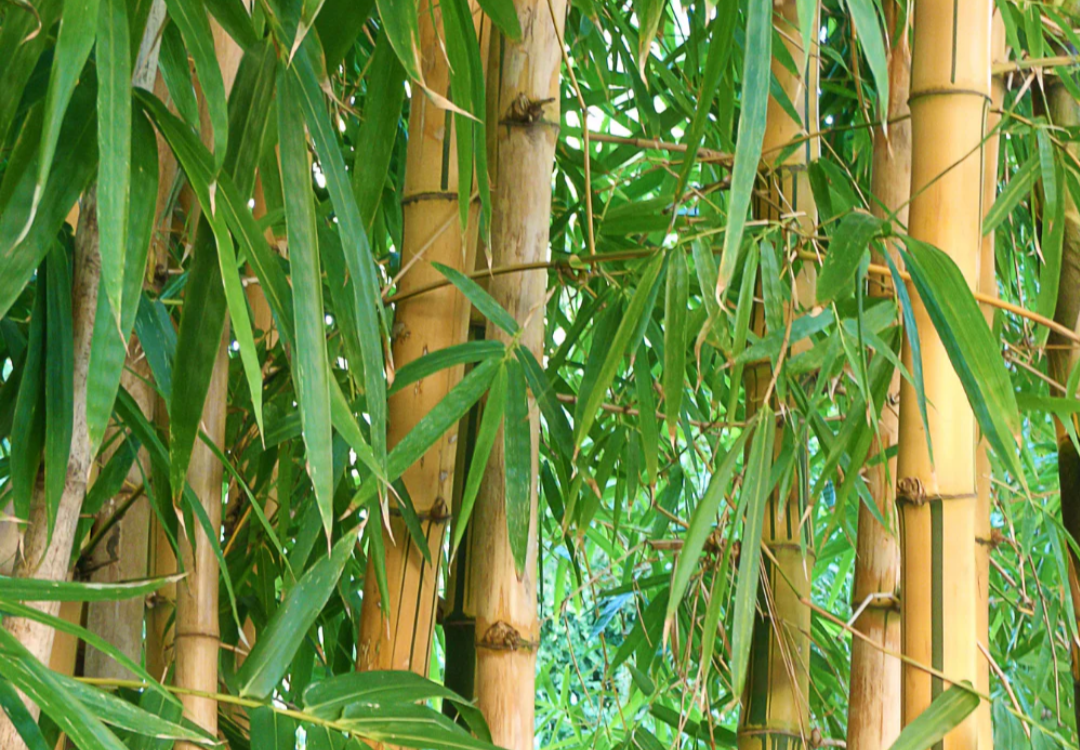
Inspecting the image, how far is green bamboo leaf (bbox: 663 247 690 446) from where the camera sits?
2.38 ft

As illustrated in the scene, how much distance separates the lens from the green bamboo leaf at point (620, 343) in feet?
2.23

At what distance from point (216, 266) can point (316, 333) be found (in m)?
0.09

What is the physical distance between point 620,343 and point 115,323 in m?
0.29

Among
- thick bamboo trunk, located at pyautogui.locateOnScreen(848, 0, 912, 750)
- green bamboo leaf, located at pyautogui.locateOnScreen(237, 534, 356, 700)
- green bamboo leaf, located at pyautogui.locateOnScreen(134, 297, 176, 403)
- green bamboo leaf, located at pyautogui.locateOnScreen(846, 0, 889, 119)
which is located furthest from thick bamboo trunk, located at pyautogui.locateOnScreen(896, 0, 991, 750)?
green bamboo leaf, located at pyautogui.locateOnScreen(134, 297, 176, 403)

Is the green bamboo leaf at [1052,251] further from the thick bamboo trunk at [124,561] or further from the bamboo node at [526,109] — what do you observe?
the thick bamboo trunk at [124,561]

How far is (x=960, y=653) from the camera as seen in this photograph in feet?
2.04

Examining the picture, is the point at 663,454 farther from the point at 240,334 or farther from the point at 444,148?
the point at 240,334

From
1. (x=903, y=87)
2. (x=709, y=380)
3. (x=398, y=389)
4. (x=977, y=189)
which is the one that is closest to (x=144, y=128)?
(x=398, y=389)

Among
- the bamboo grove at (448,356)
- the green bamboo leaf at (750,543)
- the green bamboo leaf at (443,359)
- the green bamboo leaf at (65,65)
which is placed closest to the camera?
the green bamboo leaf at (65,65)

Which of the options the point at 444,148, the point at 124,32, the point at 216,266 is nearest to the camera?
the point at 124,32

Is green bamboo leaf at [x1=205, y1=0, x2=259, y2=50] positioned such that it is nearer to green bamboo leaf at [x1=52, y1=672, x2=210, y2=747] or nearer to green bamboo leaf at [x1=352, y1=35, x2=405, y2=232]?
green bamboo leaf at [x1=352, y1=35, x2=405, y2=232]

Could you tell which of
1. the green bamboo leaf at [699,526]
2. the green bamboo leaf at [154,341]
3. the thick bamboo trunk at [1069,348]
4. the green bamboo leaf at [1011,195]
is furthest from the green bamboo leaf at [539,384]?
the thick bamboo trunk at [1069,348]

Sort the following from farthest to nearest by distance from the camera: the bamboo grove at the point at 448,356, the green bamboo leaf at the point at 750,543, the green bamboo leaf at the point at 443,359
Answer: the green bamboo leaf at the point at 443,359
the green bamboo leaf at the point at 750,543
the bamboo grove at the point at 448,356

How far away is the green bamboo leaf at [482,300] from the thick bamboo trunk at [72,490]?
234mm
